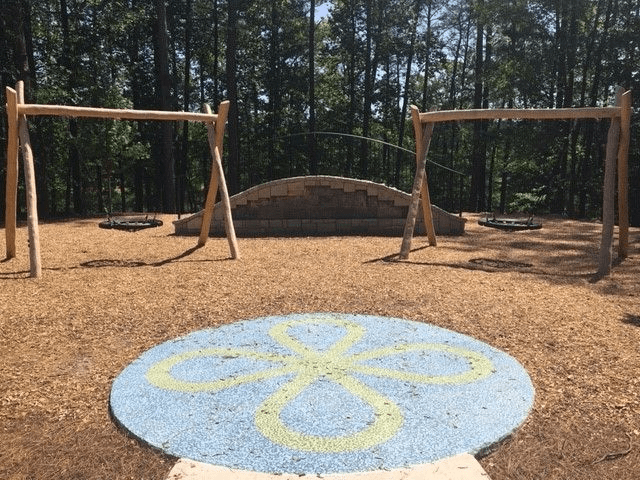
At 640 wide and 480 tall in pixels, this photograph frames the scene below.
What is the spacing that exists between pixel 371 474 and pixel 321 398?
78 cm

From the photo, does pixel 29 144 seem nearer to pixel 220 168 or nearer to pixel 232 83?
pixel 220 168

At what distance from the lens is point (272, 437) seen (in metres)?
2.57

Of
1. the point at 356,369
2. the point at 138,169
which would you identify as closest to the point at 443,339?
the point at 356,369

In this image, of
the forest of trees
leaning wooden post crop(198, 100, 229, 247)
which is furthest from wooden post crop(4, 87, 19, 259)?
the forest of trees

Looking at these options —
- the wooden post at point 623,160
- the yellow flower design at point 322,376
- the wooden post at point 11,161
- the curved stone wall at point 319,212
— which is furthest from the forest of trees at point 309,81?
the yellow flower design at point 322,376

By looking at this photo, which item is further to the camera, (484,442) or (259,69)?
(259,69)

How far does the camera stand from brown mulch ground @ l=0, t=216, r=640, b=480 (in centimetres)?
252

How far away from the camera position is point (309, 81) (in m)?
23.6

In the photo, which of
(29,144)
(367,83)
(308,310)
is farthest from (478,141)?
(29,144)

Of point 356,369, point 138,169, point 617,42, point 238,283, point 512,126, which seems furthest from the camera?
point 138,169

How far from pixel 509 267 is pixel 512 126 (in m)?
16.2

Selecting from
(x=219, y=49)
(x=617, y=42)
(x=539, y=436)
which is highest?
(x=219, y=49)

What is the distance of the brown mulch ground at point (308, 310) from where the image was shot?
252cm

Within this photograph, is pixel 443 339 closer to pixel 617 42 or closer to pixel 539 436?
pixel 539 436
